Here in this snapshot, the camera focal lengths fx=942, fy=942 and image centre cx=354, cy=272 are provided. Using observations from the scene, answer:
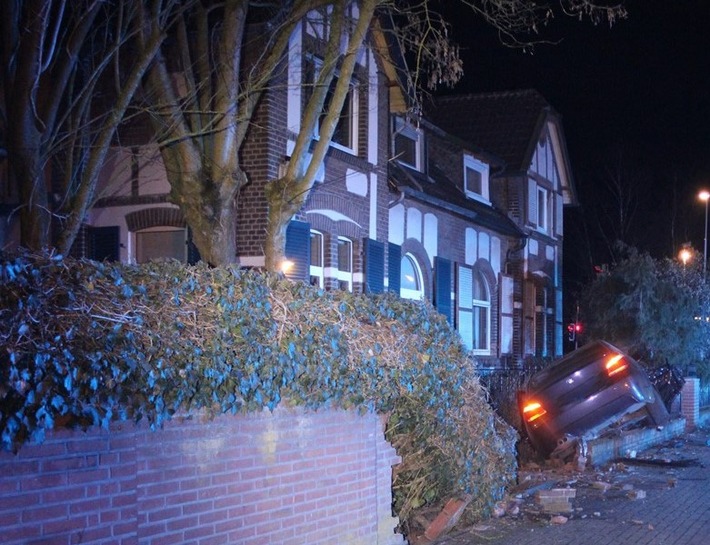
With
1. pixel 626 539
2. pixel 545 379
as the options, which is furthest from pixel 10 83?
pixel 545 379

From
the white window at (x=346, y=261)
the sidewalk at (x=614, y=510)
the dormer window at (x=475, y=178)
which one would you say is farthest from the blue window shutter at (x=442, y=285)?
the sidewalk at (x=614, y=510)

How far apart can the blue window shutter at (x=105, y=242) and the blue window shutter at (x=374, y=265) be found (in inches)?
165

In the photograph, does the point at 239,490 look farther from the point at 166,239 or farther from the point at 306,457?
the point at 166,239

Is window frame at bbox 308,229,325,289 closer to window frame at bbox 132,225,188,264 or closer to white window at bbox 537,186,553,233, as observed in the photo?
window frame at bbox 132,225,188,264

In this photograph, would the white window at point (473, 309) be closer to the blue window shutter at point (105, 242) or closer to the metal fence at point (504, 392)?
the metal fence at point (504, 392)

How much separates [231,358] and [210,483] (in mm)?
931

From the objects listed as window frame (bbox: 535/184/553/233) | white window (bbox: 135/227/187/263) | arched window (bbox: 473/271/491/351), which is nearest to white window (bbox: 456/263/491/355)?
arched window (bbox: 473/271/491/351)

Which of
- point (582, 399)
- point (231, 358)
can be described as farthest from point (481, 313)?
point (231, 358)

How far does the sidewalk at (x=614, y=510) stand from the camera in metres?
9.87

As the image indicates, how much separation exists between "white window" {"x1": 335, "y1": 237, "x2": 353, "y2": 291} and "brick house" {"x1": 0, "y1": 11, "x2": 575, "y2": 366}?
24 millimetres

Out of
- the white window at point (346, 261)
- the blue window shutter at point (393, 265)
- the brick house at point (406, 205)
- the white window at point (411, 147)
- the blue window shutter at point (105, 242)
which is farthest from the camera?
the white window at point (411, 147)

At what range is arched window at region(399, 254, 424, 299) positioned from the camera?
65.1 feet

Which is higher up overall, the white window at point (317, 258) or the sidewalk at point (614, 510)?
the white window at point (317, 258)

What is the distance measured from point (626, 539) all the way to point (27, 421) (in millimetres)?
6783
